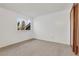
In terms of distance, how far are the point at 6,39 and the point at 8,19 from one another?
36.9 inches

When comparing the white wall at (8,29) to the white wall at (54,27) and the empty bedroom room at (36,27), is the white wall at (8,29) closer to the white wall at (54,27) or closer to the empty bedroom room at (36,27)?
the empty bedroom room at (36,27)

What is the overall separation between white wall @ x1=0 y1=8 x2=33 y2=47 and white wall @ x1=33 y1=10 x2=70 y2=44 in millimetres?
1600

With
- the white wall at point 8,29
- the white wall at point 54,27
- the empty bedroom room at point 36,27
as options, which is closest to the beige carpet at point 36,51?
the empty bedroom room at point 36,27

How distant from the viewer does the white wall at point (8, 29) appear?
3.73 meters

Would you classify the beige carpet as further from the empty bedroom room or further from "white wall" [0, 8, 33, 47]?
"white wall" [0, 8, 33, 47]

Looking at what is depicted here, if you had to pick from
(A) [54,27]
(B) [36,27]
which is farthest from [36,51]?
(B) [36,27]

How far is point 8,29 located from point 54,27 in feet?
8.14

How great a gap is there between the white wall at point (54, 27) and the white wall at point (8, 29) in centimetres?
160

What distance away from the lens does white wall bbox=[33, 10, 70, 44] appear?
4325mm

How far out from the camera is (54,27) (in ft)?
16.2

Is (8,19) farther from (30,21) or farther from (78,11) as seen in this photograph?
(78,11)

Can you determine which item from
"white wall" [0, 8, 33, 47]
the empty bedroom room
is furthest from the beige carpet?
"white wall" [0, 8, 33, 47]

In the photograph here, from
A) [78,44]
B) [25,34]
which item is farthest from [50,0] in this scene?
[25,34]

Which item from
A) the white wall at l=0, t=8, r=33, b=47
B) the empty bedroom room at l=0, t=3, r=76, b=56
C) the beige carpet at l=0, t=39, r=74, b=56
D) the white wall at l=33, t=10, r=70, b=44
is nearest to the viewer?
the beige carpet at l=0, t=39, r=74, b=56
